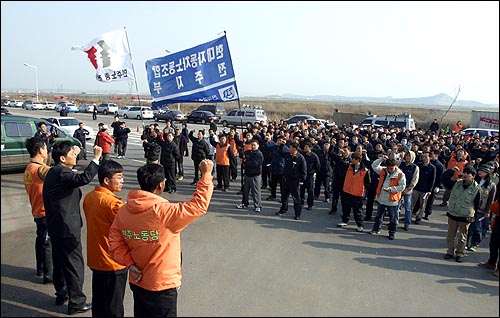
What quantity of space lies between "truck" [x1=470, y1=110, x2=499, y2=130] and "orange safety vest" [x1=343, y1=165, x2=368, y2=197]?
26.1 m

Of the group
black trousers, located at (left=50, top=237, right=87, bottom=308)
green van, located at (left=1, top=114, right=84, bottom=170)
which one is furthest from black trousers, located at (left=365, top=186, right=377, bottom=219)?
green van, located at (left=1, top=114, right=84, bottom=170)

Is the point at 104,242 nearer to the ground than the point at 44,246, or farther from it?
farther from it

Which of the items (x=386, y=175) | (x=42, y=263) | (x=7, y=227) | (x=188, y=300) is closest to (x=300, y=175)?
(x=386, y=175)

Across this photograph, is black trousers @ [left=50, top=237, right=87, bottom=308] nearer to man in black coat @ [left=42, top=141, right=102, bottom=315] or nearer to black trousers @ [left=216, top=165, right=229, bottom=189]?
man in black coat @ [left=42, top=141, right=102, bottom=315]

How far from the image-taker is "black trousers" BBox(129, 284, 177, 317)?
2965 millimetres

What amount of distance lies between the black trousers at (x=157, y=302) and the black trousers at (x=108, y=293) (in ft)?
2.28

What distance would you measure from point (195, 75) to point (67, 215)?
6242mm

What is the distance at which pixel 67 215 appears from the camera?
4.03 metres

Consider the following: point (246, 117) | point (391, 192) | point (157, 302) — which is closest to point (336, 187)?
point (391, 192)

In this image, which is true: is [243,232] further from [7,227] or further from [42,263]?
[7,227]

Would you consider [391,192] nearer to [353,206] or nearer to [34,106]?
[353,206]

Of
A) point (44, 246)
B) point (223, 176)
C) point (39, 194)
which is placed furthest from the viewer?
point (223, 176)

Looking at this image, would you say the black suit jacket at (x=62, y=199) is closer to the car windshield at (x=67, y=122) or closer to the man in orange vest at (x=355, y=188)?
the man in orange vest at (x=355, y=188)

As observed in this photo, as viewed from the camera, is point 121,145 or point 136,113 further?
point 136,113
